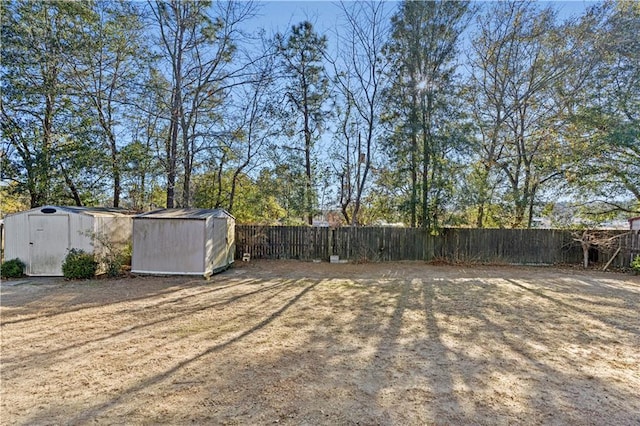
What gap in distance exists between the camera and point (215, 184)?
12.5 meters

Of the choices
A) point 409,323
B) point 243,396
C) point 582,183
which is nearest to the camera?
point 243,396

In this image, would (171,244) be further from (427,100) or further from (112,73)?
(427,100)

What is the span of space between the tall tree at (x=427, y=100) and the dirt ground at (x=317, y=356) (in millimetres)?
4519

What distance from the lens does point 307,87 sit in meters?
12.2

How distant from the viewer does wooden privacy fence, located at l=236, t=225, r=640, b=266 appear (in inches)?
377

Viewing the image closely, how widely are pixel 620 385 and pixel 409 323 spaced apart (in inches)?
78.6

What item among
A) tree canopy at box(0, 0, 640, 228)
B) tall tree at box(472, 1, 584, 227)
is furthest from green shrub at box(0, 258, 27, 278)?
tall tree at box(472, 1, 584, 227)

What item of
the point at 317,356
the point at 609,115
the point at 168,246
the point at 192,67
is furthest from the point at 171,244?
the point at 609,115

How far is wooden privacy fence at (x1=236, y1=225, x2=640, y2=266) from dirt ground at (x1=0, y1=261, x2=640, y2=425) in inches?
146

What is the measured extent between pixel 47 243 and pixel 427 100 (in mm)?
10981

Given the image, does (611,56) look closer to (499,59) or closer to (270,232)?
(499,59)

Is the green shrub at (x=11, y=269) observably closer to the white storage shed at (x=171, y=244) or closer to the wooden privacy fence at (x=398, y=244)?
the white storage shed at (x=171, y=244)

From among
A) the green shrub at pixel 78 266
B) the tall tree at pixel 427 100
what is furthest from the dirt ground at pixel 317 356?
the tall tree at pixel 427 100

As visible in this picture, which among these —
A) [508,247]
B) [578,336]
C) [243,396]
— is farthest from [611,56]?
[243,396]
